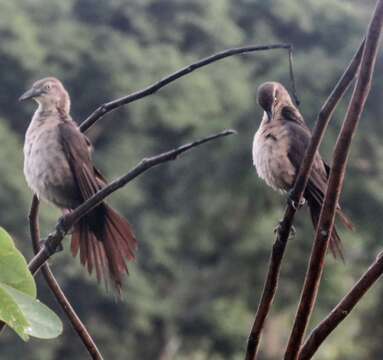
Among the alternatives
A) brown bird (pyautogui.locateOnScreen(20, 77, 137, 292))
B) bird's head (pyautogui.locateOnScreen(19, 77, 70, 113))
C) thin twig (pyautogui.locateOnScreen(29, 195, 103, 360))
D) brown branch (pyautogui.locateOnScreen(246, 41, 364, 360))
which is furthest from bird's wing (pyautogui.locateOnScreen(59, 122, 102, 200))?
brown branch (pyautogui.locateOnScreen(246, 41, 364, 360))

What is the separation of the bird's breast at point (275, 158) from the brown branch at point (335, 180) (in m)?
2.23

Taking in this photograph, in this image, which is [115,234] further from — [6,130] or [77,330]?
[6,130]

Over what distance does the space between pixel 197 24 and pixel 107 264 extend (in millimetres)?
22003

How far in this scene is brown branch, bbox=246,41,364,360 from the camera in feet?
5.29

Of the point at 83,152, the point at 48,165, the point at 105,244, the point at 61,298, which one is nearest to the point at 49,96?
the point at 48,165

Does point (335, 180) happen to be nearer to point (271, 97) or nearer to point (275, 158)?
point (271, 97)

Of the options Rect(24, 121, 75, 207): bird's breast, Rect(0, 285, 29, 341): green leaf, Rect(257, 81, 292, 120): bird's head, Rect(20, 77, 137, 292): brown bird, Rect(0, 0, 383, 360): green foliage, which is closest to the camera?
Rect(0, 285, 29, 341): green leaf

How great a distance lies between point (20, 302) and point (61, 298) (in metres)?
0.32

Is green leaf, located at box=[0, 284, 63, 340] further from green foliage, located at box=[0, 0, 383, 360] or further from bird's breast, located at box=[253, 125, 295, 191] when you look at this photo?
green foliage, located at box=[0, 0, 383, 360]

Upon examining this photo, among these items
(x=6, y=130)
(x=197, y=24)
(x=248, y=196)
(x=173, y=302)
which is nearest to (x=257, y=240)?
(x=248, y=196)

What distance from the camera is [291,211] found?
1741 mm

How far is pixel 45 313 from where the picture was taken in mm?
1534

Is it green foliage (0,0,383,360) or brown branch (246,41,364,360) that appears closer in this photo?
brown branch (246,41,364,360)

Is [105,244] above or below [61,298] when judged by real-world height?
above
